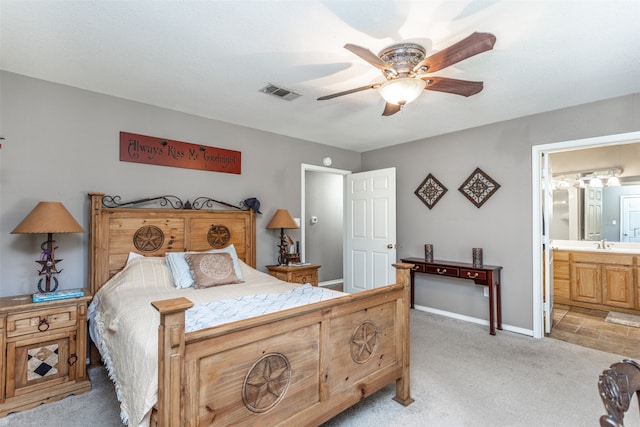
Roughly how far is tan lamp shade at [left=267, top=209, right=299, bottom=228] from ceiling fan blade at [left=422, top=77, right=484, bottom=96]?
2.30m

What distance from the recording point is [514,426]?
203cm

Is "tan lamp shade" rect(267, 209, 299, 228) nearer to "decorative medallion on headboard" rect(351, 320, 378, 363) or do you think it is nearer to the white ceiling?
the white ceiling

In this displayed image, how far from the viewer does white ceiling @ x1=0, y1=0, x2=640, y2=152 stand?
1.83m

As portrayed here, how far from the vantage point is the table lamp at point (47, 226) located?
2.35m

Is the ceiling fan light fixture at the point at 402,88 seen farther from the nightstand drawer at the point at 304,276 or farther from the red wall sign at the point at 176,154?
the nightstand drawer at the point at 304,276

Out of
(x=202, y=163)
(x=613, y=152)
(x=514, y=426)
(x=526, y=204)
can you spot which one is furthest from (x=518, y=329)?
(x=202, y=163)

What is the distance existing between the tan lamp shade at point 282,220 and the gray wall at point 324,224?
1.91 meters

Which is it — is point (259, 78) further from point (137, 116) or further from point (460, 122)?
point (460, 122)

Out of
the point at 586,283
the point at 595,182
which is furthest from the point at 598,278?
the point at 595,182

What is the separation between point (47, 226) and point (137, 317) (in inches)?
45.1

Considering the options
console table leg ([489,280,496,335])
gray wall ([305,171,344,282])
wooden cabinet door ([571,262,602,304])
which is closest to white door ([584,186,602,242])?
wooden cabinet door ([571,262,602,304])

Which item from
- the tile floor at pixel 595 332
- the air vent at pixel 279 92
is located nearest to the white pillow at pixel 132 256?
the air vent at pixel 279 92

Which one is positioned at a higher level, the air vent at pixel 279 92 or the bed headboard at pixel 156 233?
the air vent at pixel 279 92

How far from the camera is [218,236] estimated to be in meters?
3.62
